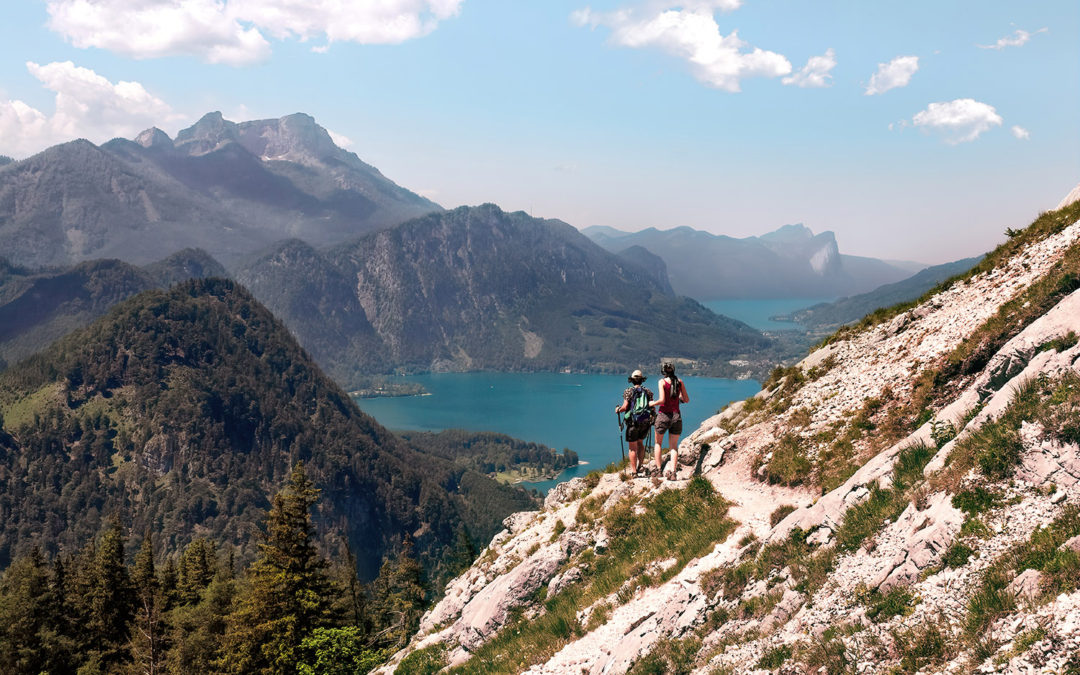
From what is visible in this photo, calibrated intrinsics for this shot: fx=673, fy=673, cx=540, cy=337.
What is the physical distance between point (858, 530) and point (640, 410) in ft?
36.7

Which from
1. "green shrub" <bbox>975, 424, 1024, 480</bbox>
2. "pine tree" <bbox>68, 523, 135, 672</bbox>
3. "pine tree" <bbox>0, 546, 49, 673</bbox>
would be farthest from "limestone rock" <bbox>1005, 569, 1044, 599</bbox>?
"pine tree" <bbox>0, 546, 49, 673</bbox>

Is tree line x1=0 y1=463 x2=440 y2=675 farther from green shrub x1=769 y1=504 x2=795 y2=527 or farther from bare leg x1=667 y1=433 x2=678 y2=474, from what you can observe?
green shrub x1=769 y1=504 x2=795 y2=527

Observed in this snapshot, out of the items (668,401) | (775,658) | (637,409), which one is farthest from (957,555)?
(637,409)

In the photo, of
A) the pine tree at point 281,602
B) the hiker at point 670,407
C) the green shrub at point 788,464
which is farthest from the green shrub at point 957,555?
the pine tree at point 281,602

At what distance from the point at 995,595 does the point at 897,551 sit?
2.37 m

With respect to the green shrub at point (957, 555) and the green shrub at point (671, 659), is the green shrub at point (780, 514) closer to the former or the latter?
the green shrub at point (671, 659)

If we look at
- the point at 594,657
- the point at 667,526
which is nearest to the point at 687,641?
the point at 594,657

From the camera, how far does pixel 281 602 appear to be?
35625mm

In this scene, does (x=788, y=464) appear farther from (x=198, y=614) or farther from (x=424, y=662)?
(x=198, y=614)

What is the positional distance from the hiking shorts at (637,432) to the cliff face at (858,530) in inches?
65.2

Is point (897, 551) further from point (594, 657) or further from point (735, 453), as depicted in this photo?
point (735, 453)

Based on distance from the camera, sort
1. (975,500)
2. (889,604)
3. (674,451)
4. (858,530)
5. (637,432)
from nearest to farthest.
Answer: (889,604), (975,500), (858,530), (674,451), (637,432)

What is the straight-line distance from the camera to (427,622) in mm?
28531

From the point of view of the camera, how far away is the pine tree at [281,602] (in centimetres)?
3466
